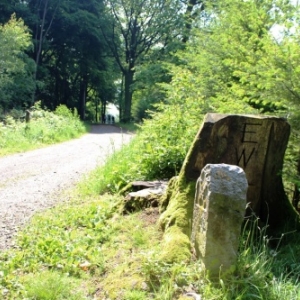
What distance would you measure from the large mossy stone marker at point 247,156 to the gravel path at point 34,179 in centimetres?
205

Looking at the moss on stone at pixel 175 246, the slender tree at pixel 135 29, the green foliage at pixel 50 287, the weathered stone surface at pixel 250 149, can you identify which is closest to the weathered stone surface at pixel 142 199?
the weathered stone surface at pixel 250 149

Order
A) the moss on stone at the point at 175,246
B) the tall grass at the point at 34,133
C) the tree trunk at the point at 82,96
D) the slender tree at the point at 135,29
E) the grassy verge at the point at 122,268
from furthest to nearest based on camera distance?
1. the tree trunk at the point at 82,96
2. the slender tree at the point at 135,29
3. the tall grass at the point at 34,133
4. the moss on stone at the point at 175,246
5. the grassy verge at the point at 122,268

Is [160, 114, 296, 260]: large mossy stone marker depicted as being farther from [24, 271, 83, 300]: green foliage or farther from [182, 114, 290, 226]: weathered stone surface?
[24, 271, 83, 300]: green foliage

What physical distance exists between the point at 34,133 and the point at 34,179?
634 centimetres

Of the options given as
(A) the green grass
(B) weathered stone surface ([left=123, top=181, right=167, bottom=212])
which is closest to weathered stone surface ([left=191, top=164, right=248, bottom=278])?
(A) the green grass

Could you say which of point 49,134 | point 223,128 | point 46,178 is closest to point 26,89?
point 49,134

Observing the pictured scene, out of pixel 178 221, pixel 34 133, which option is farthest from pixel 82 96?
pixel 178 221

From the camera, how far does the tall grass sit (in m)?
10.8

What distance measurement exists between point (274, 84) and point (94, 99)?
132ft

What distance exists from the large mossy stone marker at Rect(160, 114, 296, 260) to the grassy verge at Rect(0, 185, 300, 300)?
385 millimetres

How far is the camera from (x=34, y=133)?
12.5 m

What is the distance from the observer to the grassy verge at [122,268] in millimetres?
2442

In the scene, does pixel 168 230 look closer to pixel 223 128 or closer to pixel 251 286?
pixel 251 286

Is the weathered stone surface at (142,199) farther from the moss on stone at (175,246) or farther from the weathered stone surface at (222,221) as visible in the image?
the weathered stone surface at (222,221)
